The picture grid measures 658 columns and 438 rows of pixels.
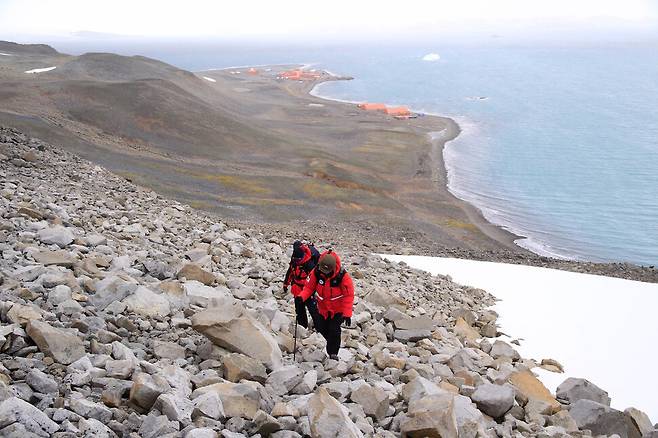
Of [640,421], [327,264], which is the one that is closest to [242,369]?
[327,264]

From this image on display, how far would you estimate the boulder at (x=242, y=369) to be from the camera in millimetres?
7816

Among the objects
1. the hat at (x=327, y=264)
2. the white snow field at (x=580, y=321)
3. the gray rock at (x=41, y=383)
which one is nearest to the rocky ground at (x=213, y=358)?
the gray rock at (x=41, y=383)

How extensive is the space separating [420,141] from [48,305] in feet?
231

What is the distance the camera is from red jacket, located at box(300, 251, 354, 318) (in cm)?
935

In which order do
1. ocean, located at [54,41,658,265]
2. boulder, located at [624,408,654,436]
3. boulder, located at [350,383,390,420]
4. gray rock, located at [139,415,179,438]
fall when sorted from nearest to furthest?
gray rock, located at [139,415,179,438] → boulder, located at [350,383,390,420] → boulder, located at [624,408,654,436] → ocean, located at [54,41,658,265]

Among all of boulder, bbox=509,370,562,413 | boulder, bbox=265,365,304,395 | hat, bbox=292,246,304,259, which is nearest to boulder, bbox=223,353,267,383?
boulder, bbox=265,365,304,395

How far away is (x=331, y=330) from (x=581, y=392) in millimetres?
5445

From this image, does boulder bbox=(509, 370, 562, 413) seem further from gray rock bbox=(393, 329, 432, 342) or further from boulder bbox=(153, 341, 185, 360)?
boulder bbox=(153, 341, 185, 360)

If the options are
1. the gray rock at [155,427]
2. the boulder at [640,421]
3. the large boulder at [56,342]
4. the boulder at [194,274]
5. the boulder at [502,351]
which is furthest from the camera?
the boulder at [502,351]

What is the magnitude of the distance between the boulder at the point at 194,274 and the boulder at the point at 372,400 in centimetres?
526

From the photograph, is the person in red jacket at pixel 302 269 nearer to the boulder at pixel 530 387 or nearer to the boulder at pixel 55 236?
the boulder at pixel 530 387

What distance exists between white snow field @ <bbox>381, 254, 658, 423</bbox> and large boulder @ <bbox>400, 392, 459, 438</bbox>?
6.07 metres

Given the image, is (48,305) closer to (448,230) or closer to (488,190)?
(448,230)

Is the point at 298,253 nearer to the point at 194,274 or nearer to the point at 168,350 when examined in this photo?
the point at 168,350
